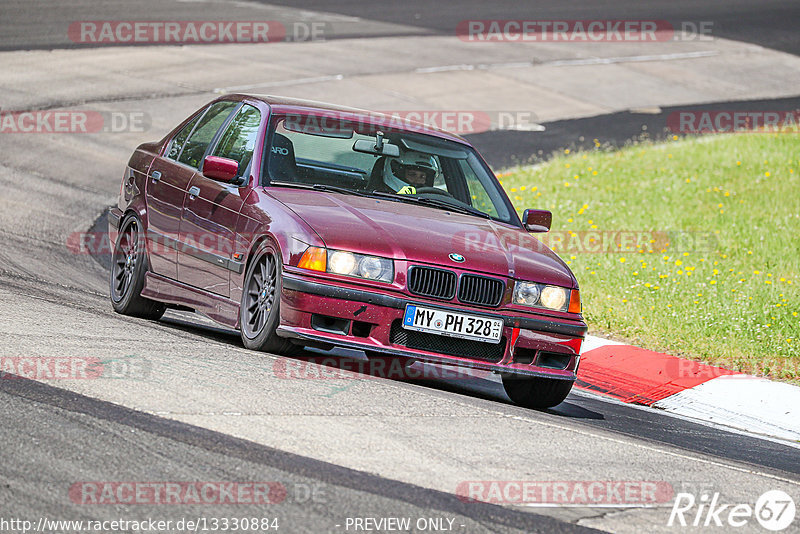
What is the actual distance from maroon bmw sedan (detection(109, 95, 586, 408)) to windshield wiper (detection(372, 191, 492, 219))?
0.01 meters

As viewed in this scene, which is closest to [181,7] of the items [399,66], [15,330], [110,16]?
[110,16]

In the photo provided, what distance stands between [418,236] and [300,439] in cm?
222

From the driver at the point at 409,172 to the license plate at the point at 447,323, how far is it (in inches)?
54.9

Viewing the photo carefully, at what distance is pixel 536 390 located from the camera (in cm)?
797

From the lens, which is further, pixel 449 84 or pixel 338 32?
pixel 338 32

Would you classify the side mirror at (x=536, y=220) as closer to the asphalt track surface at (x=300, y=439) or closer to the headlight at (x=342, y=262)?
the asphalt track surface at (x=300, y=439)

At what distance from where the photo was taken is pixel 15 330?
7320 mm

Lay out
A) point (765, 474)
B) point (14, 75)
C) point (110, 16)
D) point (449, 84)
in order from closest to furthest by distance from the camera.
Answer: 1. point (765, 474)
2. point (14, 75)
3. point (449, 84)
4. point (110, 16)

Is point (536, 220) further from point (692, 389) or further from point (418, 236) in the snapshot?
point (692, 389)

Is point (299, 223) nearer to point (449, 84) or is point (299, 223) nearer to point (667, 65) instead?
point (449, 84)

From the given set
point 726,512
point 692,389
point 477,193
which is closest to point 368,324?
point 477,193

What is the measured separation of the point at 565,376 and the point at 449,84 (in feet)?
56.6

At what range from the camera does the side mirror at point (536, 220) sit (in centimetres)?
879

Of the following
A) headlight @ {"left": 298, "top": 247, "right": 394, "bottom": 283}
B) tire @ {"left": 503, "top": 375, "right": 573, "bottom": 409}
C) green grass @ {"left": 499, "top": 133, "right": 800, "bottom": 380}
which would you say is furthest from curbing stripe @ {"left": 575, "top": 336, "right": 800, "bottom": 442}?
headlight @ {"left": 298, "top": 247, "right": 394, "bottom": 283}
